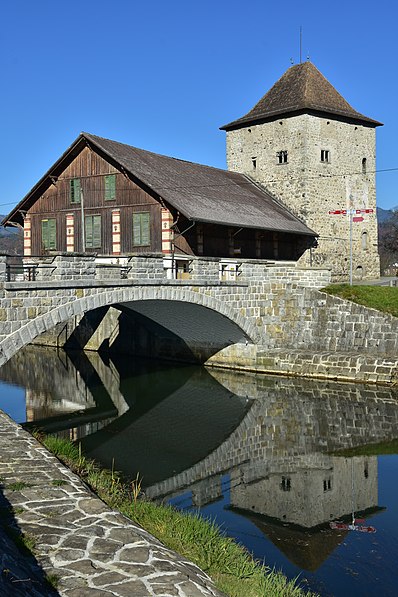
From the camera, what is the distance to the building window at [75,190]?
28.8 m

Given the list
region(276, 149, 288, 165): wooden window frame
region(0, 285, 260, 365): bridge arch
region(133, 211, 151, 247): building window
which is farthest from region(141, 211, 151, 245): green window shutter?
region(276, 149, 288, 165): wooden window frame

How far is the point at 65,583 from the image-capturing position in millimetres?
5473

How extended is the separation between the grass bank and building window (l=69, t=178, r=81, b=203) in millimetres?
20400

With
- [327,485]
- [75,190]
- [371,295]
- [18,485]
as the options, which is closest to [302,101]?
[75,190]

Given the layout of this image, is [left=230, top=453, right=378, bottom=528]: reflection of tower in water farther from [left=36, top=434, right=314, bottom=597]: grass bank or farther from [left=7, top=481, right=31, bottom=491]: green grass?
[left=7, top=481, right=31, bottom=491]: green grass

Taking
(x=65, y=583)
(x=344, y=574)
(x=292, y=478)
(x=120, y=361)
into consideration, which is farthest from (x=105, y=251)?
(x=65, y=583)

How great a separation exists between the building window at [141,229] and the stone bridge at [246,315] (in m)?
3.01

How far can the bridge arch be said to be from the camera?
14.4 meters

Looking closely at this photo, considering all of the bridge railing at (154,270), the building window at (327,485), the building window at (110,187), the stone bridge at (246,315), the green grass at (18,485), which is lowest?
the building window at (327,485)

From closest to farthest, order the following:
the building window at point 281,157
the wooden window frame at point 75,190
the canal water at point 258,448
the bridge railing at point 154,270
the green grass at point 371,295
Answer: the canal water at point 258,448 → the bridge railing at point 154,270 → the green grass at point 371,295 → the wooden window frame at point 75,190 → the building window at point 281,157

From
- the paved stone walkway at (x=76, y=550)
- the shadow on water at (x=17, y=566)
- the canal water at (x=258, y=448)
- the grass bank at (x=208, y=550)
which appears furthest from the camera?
the canal water at (x=258, y=448)

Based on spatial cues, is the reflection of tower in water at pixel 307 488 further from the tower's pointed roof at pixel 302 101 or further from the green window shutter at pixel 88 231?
the tower's pointed roof at pixel 302 101

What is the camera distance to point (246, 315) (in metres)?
22.9

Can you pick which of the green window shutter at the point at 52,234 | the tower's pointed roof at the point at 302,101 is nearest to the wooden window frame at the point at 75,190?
the green window shutter at the point at 52,234
